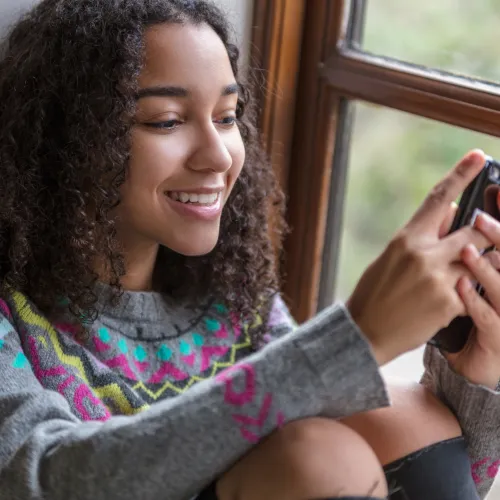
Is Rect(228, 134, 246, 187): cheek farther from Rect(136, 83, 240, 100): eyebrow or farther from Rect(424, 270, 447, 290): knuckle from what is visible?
Rect(424, 270, 447, 290): knuckle

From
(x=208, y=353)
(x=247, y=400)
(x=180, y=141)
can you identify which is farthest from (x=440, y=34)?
(x=247, y=400)

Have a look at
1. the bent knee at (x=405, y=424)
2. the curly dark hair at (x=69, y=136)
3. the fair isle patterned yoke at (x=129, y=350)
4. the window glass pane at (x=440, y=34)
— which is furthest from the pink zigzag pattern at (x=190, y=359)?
the window glass pane at (x=440, y=34)

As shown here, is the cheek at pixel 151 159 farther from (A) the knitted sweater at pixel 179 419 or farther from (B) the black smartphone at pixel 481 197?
(B) the black smartphone at pixel 481 197

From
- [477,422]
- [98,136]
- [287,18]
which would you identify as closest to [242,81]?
[287,18]

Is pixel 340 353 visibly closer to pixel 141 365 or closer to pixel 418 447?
pixel 418 447

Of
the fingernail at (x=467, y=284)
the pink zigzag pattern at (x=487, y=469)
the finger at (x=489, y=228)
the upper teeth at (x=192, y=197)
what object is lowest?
the pink zigzag pattern at (x=487, y=469)

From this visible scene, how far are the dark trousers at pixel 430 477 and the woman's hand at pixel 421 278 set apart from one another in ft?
0.64

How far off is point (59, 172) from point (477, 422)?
0.65m

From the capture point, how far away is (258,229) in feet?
4.81

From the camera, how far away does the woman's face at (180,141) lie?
117cm

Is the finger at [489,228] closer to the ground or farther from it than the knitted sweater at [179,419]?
farther from it

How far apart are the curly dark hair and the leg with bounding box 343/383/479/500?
41cm

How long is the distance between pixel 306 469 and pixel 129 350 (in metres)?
0.40

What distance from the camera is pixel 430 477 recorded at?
112 centimetres
